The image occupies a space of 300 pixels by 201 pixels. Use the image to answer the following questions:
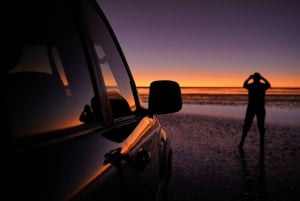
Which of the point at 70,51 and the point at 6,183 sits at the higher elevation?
the point at 70,51

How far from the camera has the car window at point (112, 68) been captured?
2383 mm

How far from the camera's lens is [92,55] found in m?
1.98

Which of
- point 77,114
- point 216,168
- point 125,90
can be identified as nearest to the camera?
point 77,114

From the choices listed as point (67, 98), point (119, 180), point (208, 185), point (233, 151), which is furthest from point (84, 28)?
point (233, 151)

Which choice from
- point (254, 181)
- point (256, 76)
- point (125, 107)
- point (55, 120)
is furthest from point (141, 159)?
point (256, 76)

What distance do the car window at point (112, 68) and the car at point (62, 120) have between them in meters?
0.02

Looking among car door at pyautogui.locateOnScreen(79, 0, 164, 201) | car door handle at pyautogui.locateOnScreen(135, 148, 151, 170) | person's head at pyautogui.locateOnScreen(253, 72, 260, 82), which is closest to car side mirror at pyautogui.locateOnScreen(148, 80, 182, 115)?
car door at pyautogui.locateOnScreen(79, 0, 164, 201)

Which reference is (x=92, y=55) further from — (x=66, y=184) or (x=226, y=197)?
(x=226, y=197)

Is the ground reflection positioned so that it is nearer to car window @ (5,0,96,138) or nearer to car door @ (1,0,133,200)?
car door @ (1,0,133,200)

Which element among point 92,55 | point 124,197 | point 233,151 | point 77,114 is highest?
point 92,55

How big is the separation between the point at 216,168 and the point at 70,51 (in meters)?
7.03

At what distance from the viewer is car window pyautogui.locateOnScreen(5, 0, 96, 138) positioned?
1.22 m

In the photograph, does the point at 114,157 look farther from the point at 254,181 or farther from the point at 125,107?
the point at 254,181

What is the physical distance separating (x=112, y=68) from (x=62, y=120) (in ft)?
4.92
